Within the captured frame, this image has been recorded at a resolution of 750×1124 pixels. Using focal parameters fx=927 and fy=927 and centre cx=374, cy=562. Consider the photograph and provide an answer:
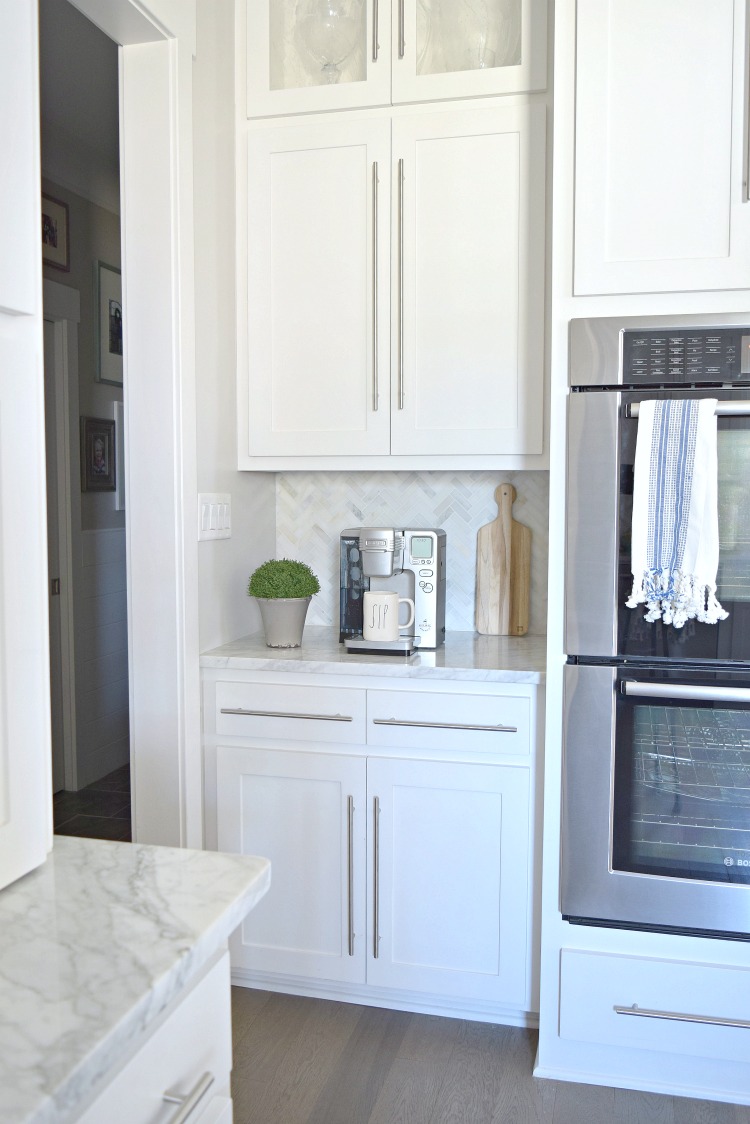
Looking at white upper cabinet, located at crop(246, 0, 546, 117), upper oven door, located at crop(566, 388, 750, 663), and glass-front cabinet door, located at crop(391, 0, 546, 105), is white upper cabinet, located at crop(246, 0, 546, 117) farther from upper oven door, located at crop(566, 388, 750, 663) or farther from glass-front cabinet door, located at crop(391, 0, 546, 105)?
upper oven door, located at crop(566, 388, 750, 663)

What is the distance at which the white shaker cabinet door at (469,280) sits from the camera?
237 centimetres

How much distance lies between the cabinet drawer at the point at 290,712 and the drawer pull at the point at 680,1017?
0.84m

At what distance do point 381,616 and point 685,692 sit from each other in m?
0.80

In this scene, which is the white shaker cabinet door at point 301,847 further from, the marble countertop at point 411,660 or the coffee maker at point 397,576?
the coffee maker at point 397,576

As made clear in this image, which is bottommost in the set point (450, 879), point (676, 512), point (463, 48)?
point (450, 879)

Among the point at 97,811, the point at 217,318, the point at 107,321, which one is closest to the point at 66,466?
the point at 107,321

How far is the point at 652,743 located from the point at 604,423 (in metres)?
0.70

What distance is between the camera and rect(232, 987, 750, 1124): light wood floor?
197 cm

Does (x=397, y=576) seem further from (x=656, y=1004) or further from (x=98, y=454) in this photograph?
(x=98, y=454)

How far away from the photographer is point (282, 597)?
247 centimetres

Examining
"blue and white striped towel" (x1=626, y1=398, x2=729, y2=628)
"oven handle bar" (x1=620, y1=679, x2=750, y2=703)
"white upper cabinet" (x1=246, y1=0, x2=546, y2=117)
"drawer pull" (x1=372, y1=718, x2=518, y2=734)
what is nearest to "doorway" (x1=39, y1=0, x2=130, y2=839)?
"white upper cabinet" (x1=246, y1=0, x2=546, y2=117)

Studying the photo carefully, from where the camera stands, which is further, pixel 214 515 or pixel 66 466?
pixel 66 466

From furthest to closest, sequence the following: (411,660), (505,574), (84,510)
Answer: (84,510) < (505,574) < (411,660)

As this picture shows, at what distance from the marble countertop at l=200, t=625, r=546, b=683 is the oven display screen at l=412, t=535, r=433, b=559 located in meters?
0.26
